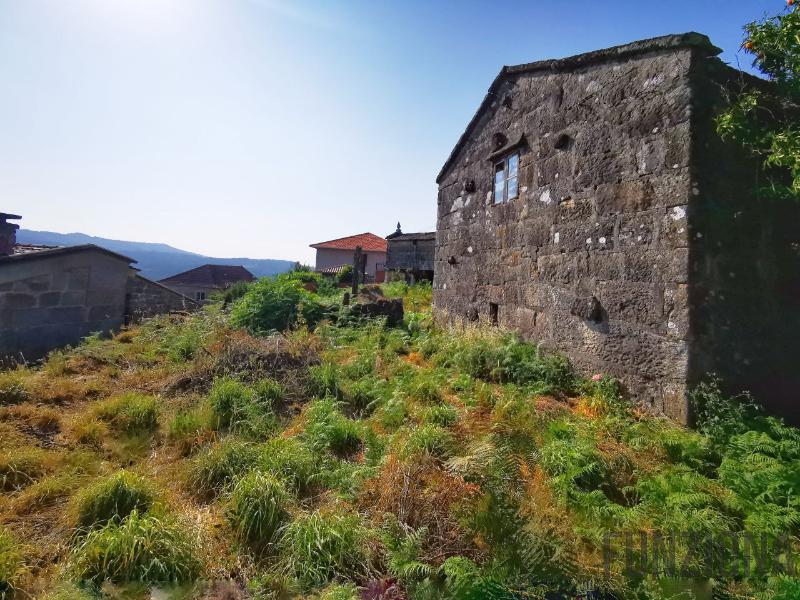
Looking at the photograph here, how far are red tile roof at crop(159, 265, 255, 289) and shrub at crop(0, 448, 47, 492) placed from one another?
34.1 meters

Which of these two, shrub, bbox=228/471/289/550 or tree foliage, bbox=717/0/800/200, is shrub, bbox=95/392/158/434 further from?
tree foliage, bbox=717/0/800/200

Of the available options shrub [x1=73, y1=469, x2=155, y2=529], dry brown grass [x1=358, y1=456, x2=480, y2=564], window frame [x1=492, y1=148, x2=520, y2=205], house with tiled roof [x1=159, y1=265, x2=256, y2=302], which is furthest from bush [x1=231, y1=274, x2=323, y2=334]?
house with tiled roof [x1=159, y1=265, x2=256, y2=302]

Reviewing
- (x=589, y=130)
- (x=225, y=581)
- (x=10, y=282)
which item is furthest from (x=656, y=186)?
(x=10, y=282)

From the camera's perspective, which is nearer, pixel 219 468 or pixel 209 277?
pixel 219 468

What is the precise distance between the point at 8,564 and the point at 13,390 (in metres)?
3.77

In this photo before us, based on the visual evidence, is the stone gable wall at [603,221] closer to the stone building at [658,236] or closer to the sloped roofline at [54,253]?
the stone building at [658,236]

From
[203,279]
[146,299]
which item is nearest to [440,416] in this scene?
[146,299]

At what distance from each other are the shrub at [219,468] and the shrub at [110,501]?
0.46m

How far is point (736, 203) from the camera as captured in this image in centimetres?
449

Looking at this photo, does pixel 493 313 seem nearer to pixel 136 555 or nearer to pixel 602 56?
pixel 602 56

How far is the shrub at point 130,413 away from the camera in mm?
4477

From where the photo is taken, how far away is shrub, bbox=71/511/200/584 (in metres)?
2.35

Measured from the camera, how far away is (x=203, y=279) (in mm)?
38438

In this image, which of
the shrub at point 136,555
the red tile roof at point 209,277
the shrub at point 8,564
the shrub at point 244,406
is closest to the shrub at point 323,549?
the shrub at point 136,555
